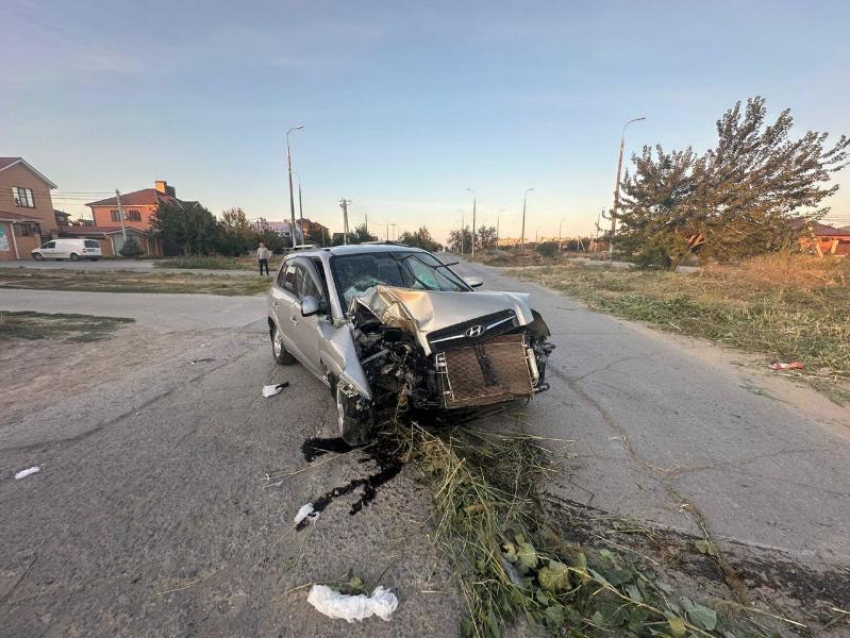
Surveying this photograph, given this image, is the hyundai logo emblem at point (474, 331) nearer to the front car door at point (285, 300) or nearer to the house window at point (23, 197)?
the front car door at point (285, 300)

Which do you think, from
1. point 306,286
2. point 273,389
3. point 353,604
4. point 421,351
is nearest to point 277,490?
point 353,604

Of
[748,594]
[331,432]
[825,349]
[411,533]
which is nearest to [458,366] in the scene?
[411,533]

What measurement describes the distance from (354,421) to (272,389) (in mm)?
1927

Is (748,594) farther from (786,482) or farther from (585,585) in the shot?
(786,482)

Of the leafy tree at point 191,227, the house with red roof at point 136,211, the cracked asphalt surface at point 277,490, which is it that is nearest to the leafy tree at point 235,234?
the leafy tree at point 191,227

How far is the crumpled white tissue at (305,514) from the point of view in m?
2.47

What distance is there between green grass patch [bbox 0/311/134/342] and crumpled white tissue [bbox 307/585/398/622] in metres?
7.80

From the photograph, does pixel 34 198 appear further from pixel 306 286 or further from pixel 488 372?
pixel 488 372

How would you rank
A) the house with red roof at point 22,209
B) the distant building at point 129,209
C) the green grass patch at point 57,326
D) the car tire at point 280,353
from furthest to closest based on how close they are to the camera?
the distant building at point 129,209 → the house with red roof at point 22,209 → the green grass patch at point 57,326 → the car tire at point 280,353

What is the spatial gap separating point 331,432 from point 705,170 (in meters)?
23.8

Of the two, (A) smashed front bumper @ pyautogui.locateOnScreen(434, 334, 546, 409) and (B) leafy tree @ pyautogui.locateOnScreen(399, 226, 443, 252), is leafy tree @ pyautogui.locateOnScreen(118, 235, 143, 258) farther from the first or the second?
(A) smashed front bumper @ pyautogui.locateOnScreen(434, 334, 546, 409)

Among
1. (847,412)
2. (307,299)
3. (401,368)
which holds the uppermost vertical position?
(307,299)

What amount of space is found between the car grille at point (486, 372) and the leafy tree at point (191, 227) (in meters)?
41.7

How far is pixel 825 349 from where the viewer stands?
5902mm
